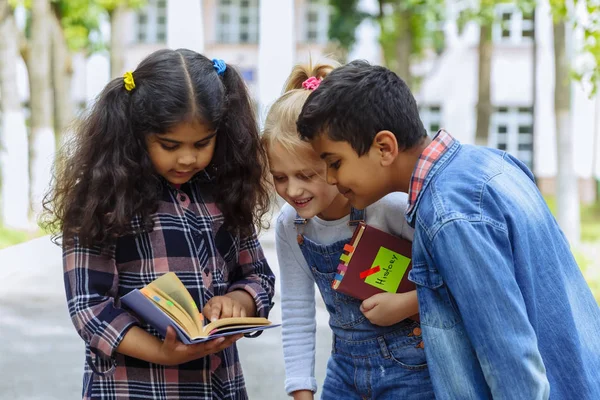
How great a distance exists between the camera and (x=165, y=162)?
8.23 ft

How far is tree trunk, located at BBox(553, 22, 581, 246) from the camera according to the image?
11.8m

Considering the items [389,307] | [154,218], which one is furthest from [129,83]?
[389,307]

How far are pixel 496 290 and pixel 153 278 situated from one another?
0.96m

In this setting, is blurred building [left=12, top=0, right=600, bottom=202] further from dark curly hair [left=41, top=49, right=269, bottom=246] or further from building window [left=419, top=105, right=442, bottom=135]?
dark curly hair [left=41, top=49, right=269, bottom=246]

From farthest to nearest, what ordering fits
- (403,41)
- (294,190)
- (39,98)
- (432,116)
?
(432,116)
(403,41)
(39,98)
(294,190)

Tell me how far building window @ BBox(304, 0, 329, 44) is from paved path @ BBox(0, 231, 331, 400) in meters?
25.2

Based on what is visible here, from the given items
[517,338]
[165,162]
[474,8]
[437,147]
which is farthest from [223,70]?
[474,8]

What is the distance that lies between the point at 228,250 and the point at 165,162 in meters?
0.34

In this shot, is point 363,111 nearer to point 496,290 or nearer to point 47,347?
point 496,290

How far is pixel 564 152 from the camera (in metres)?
11.9

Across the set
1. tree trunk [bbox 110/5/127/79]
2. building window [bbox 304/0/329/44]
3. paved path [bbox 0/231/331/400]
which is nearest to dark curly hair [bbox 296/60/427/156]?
paved path [bbox 0/231/331/400]

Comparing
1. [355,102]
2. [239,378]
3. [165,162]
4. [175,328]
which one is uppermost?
[355,102]

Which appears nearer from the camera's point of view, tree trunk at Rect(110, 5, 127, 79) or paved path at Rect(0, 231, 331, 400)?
paved path at Rect(0, 231, 331, 400)

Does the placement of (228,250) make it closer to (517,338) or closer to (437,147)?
(437,147)
